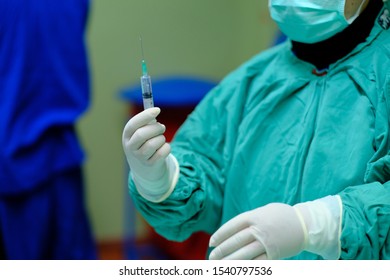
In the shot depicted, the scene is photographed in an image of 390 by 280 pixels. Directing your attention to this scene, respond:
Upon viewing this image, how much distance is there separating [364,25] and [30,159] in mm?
1275

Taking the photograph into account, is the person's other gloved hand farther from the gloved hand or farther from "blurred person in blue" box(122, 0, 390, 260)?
the gloved hand

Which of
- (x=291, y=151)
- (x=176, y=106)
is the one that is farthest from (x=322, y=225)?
(x=176, y=106)

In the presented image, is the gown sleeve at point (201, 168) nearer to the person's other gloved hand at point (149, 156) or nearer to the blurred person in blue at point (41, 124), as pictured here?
the person's other gloved hand at point (149, 156)

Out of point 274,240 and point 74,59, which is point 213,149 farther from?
point 74,59

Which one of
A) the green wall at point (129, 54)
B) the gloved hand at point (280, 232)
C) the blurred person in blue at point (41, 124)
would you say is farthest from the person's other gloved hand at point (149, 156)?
the green wall at point (129, 54)

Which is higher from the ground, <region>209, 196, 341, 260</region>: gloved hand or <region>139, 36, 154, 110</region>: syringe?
<region>139, 36, 154, 110</region>: syringe

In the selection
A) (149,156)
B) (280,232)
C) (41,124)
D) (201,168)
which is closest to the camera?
(280,232)

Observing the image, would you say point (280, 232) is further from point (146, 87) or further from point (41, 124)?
point (41, 124)

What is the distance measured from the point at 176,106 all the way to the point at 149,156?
54.5 inches

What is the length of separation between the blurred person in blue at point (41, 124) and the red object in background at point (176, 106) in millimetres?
430

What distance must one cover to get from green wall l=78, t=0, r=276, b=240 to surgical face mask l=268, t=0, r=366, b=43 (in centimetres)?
159

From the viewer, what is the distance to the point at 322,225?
847mm

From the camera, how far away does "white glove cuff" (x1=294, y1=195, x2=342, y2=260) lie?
847 millimetres

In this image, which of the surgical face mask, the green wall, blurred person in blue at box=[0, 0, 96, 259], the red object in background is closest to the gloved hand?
the surgical face mask
